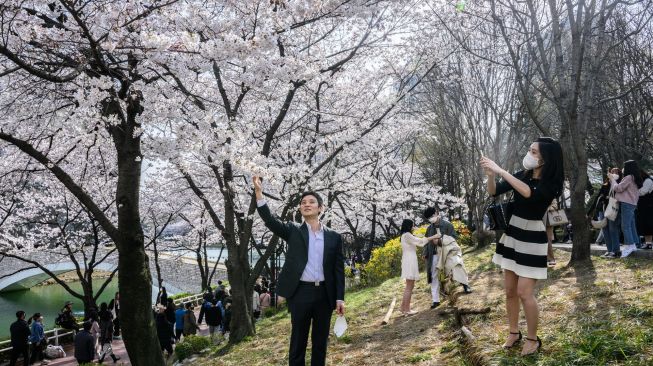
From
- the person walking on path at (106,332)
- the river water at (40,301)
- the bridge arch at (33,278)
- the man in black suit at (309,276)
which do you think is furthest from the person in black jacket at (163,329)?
the bridge arch at (33,278)

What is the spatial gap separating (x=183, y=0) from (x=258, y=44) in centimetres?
232

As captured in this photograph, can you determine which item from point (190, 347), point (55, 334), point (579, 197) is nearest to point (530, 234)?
point (579, 197)

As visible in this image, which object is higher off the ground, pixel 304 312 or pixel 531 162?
pixel 531 162

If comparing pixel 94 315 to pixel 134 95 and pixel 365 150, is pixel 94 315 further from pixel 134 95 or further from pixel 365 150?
pixel 365 150

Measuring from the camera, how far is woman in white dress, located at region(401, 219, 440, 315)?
7059 millimetres

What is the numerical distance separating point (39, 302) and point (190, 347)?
31145mm

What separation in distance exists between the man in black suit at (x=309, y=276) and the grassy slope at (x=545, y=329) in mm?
1330

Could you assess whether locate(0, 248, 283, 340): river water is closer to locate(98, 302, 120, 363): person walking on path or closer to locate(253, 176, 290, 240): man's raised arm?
locate(98, 302, 120, 363): person walking on path

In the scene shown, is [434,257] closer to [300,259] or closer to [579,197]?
[579,197]

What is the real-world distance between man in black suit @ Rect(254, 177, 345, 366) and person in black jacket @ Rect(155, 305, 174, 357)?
7492mm

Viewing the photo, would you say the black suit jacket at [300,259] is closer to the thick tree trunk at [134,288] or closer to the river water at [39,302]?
the thick tree trunk at [134,288]

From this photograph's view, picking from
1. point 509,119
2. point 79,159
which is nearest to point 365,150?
point 509,119

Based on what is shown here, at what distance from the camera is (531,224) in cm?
346

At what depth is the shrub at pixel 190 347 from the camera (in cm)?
1001
